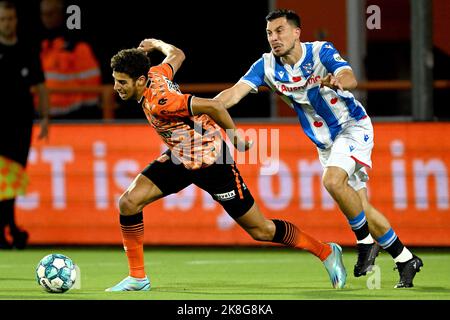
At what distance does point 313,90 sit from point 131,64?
4.71 ft

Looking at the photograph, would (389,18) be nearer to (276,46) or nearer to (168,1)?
(168,1)

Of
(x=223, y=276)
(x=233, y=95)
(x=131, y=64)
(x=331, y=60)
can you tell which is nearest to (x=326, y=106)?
(x=331, y=60)

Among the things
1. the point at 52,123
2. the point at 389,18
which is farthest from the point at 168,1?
the point at 52,123

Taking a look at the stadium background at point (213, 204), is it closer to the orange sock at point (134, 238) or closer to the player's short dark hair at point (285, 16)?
the player's short dark hair at point (285, 16)

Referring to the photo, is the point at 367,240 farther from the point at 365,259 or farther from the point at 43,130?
the point at 43,130

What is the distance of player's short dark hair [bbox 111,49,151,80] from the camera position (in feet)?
27.4

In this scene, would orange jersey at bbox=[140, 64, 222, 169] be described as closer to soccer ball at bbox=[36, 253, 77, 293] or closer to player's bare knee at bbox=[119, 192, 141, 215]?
player's bare knee at bbox=[119, 192, 141, 215]

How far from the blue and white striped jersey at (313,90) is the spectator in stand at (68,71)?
5.56 m

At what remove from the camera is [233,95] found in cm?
897

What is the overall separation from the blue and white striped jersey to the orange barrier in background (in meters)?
3.08

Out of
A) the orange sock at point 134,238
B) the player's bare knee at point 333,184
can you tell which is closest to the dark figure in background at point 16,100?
the orange sock at point 134,238

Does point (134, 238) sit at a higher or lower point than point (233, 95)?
lower

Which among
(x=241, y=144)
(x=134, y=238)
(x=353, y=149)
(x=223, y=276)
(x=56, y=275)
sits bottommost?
(x=223, y=276)

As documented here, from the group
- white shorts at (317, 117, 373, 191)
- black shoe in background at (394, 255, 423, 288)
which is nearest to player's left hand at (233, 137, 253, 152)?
white shorts at (317, 117, 373, 191)
